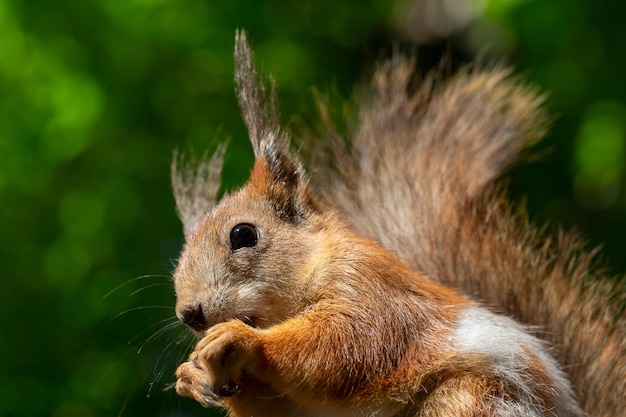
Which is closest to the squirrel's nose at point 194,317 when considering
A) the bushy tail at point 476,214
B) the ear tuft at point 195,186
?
the ear tuft at point 195,186

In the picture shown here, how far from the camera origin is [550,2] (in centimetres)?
356

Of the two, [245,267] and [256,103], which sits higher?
[256,103]

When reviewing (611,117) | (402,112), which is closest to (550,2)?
(611,117)

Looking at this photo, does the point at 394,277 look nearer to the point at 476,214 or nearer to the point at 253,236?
the point at 253,236

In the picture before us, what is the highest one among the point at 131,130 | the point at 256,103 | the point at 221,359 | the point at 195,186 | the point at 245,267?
the point at 131,130

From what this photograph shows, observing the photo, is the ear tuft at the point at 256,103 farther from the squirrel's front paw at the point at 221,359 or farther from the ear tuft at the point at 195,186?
the squirrel's front paw at the point at 221,359

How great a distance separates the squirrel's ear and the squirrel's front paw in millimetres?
462

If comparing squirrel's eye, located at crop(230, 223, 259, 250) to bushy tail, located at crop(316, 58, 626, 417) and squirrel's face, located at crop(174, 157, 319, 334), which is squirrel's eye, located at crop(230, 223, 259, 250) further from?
→ bushy tail, located at crop(316, 58, 626, 417)

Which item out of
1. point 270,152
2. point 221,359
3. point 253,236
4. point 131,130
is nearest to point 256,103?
point 270,152

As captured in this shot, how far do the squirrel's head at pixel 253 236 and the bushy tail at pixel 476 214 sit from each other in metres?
0.41

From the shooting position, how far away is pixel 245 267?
196cm

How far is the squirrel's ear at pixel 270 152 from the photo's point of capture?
215 cm

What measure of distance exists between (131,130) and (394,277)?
1.78m

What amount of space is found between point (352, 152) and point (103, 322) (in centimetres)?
132
